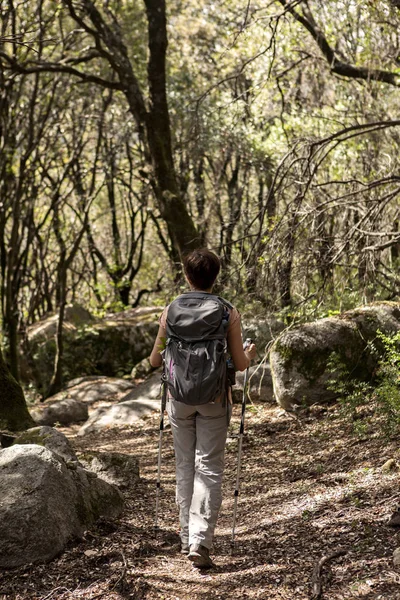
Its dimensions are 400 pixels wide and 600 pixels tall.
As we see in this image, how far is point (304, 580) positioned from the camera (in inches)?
152

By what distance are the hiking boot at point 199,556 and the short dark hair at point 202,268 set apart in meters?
1.61

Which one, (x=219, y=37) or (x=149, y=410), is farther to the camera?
(x=219, y=37)

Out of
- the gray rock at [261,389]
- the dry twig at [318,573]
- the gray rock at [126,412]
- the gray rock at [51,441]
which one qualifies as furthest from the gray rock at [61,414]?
the dry twig at [318,573]

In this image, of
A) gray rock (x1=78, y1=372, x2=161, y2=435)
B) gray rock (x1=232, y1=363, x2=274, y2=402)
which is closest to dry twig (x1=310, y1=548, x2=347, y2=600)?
gray rock (x1=232, y1=363, x2=274, y2=402)

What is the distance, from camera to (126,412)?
36.1ft

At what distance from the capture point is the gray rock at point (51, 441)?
5866 millimetres

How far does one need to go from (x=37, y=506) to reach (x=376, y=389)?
395 centimetres

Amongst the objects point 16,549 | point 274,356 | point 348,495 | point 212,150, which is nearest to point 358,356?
point 274,356

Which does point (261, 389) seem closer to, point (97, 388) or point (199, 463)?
point (97, 388)

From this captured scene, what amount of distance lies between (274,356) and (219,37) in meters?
12.2

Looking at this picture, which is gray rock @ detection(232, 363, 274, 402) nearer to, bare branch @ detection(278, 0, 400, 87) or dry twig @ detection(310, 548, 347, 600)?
bare branch @ detection(278, 0, 400, 87)

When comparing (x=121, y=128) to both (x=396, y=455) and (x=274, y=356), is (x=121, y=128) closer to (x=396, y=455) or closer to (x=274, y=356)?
(x=274, y=356)

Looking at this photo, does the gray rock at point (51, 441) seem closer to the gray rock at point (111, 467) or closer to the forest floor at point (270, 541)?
the gray rock at point (111, 467)

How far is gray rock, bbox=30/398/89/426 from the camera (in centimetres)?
1140
